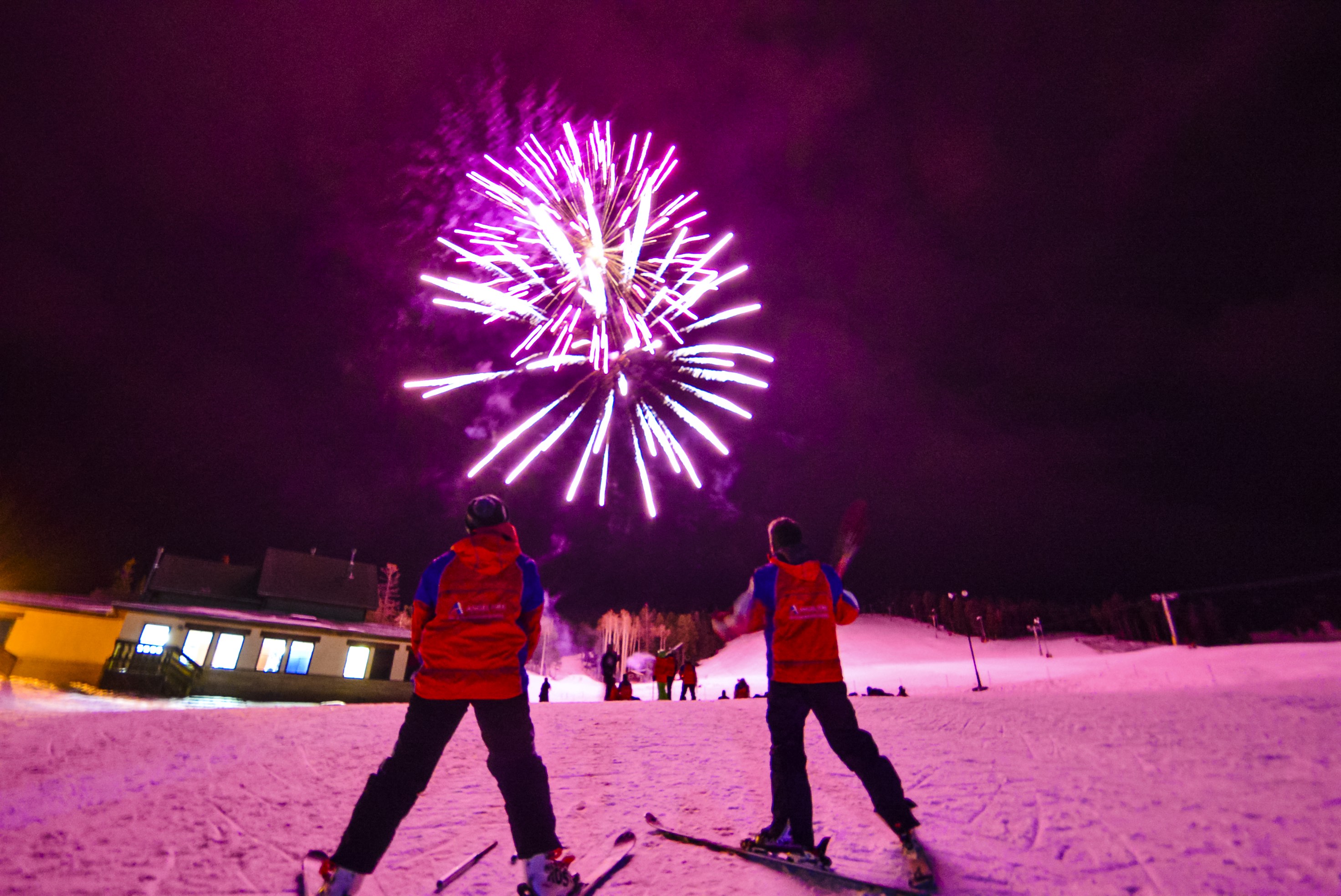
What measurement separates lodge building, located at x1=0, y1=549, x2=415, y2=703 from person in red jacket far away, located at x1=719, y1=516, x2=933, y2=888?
74.4 ft

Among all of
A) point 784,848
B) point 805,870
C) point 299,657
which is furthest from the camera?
point 299,657

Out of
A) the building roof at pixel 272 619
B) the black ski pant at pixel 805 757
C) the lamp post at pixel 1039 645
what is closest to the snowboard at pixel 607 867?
the black ski pant at pixel 805 757

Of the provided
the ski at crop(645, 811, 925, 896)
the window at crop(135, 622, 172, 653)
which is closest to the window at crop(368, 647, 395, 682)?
the window at crop(135, 622, 172, 653)

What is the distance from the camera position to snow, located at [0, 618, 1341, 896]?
3.59m

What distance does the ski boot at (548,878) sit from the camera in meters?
3.30

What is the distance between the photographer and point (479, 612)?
3.59 m

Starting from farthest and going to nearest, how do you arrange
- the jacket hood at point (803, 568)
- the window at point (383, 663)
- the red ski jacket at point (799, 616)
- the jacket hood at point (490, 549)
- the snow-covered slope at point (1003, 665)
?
1. the window at point (383, 663)
2. the snow-covered slope at point (1003, 665)
3. the jacket hood at point (803, 568)
4. the red ski jacket at point (799, 616)
5. the jacket hood at point (490, 549)

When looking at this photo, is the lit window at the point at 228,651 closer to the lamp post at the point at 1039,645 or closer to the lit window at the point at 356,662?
the lit window at the point at 356,662

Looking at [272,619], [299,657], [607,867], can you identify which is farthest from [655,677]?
[607,867]

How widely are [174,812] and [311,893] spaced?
7.86ft

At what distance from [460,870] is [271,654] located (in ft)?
86.3

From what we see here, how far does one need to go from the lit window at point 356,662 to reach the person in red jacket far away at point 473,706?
27.1 meters

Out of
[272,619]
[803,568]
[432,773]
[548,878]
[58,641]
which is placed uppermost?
[272,619]

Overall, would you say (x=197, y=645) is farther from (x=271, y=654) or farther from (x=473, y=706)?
(x=473, y=706)
